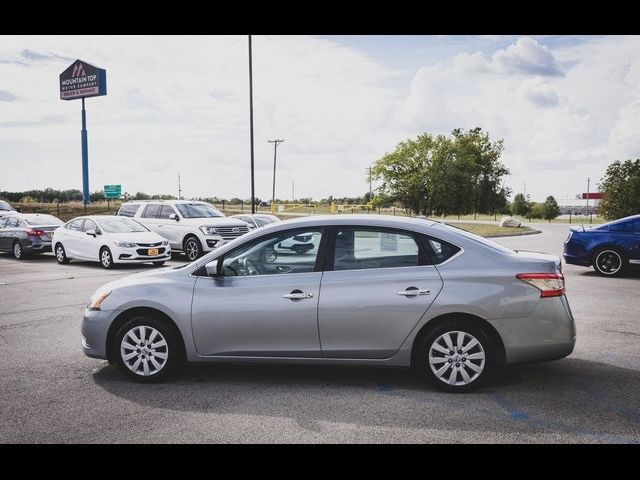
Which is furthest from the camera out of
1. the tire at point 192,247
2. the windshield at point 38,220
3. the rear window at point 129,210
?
the rear window at point 129,210

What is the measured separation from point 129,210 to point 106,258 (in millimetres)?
4877

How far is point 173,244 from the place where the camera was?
1973 cm

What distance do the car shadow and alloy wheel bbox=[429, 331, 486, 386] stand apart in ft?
0.53

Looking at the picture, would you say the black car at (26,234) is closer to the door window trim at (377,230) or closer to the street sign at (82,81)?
the door window trim at (377,230)

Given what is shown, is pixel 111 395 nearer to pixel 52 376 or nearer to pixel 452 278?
pixel 52 376

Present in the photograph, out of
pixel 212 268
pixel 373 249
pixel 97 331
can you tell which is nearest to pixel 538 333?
pixel 373 249

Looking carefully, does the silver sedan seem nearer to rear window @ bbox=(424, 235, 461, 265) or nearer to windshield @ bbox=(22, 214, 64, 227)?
rear window @ bbox=(424, 235, 461, 265)

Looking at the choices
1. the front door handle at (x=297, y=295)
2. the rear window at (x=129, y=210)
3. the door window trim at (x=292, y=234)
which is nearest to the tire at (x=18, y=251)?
the rear window at (x=129, y=210)

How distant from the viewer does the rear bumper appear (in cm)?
545

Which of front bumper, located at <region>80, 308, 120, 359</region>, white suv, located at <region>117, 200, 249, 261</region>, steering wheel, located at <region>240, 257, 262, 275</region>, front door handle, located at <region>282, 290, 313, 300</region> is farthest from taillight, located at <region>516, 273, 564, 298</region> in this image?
white suv, located at <region>117, 200, 249, 261</region>

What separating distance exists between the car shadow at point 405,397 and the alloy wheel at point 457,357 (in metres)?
0.16

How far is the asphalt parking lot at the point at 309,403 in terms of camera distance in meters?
4.55
